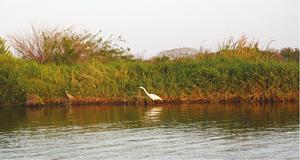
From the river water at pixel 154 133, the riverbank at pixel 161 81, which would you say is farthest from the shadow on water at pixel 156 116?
the riverbank at pixel 161 81

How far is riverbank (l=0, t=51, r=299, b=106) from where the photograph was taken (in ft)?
102

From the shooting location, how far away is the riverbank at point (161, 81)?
3094 centimetres

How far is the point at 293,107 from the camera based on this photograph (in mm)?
26750

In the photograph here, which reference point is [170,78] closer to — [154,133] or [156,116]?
[156,116]

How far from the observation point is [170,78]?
32312mm

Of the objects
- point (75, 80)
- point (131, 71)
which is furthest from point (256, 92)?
point (75, 80)

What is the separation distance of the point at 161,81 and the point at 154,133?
13641mm

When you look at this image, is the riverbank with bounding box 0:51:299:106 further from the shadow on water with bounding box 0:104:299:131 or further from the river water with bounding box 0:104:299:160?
the river water with bounding box 0:104:299:160

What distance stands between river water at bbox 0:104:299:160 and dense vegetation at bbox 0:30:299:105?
2738 mm

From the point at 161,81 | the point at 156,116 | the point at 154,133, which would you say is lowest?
the point at 154,133

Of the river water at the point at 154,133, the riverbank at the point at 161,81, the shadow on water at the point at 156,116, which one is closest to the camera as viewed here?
Result: the river water at the point at 154,133

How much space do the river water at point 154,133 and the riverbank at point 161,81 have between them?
104 inches

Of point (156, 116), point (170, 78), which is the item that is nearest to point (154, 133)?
point (156, 116)

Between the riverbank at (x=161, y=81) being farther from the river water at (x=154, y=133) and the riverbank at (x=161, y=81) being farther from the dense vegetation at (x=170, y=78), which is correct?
the river water at (x=154, y=133)
